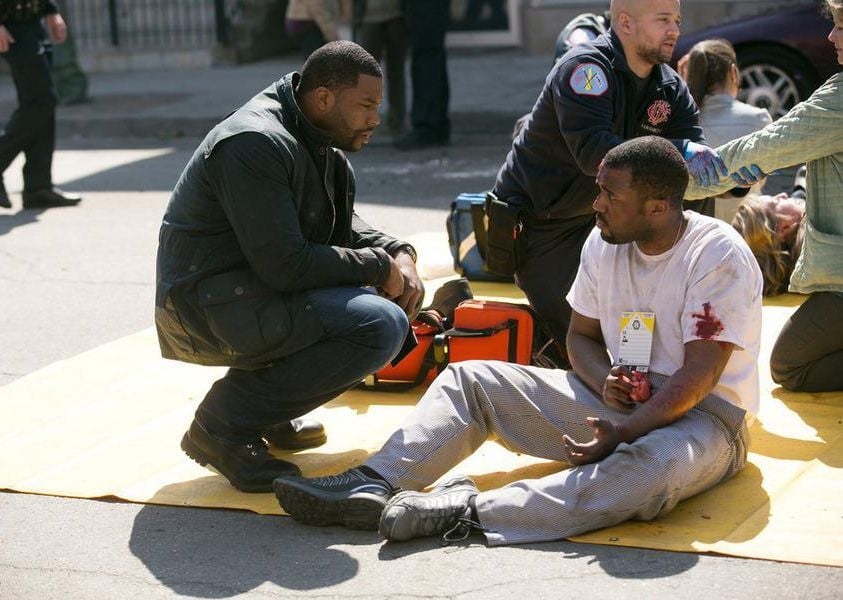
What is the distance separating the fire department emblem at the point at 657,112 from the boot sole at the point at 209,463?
7.03 ft

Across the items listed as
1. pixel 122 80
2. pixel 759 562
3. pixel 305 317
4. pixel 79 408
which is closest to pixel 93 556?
pixel 305 317

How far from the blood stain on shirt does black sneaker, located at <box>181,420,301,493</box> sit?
137 cm

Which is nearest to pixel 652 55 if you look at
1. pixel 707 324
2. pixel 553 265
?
pixel 553 265

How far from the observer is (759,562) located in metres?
3.77

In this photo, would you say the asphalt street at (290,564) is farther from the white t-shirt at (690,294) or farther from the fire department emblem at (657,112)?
the fire department emblem at (657,112)

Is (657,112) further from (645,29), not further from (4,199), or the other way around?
(4,199)

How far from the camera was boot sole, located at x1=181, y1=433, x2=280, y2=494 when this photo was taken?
14.6 feet

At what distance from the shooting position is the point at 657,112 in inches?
216

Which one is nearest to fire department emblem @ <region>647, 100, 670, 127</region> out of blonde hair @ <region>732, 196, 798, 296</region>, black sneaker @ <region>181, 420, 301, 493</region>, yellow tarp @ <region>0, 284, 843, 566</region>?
yellow tarp @ <region>0, 284, 843, 566</region>

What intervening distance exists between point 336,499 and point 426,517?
0.29 metres

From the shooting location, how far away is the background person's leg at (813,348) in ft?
16.8

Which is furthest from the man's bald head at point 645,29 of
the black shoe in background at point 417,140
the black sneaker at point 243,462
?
the black shoe in background at point 417,140

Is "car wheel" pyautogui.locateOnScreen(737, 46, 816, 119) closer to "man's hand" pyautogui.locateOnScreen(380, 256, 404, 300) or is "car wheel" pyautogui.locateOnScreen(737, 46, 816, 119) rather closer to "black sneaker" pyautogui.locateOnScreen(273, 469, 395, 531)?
"man's hand" pyautogui.locateOnScreen(380, 256, 404, 300)

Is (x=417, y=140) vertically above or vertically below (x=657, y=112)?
below
